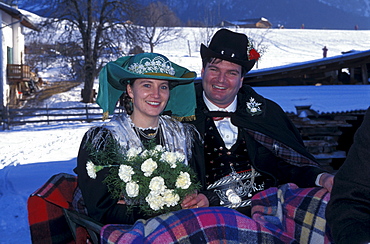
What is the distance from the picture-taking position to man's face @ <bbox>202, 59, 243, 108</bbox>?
379 centimetres

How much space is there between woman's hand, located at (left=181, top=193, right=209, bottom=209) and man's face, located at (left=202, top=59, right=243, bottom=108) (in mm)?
1120

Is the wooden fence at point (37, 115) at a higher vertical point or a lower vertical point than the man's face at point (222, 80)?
lower

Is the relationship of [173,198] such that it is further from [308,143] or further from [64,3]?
[64,3]

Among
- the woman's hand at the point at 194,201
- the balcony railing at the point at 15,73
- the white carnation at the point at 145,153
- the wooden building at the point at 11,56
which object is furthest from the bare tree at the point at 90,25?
the white carnation at the point at 145,153

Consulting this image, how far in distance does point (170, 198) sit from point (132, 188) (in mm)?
251

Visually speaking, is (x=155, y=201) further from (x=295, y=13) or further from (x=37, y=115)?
(x=295, y=13)

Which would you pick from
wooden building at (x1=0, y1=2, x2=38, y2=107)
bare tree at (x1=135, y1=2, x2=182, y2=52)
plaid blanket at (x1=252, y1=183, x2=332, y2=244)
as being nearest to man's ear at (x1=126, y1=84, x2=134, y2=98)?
plaid blanket at (x1=252, y1=183, x2=332, y2=244)

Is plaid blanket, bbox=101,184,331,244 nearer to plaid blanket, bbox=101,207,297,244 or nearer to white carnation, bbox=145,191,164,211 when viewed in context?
plaid blanket, bbox=101,207,297,244

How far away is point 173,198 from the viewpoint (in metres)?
2.63

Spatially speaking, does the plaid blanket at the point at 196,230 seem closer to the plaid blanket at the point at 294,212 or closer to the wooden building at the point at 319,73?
the plaid blanket at the point at 294,212

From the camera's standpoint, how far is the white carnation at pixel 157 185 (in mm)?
2557

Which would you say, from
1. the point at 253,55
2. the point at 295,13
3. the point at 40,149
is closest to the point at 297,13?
the point at 295,13

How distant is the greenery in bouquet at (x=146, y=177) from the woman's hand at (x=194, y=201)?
58 mm

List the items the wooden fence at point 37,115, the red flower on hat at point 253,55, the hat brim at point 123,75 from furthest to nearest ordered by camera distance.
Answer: the wooden fence at point 37,115 → the red flower on hat at point 253,55 → the hat brim at point 123,75
